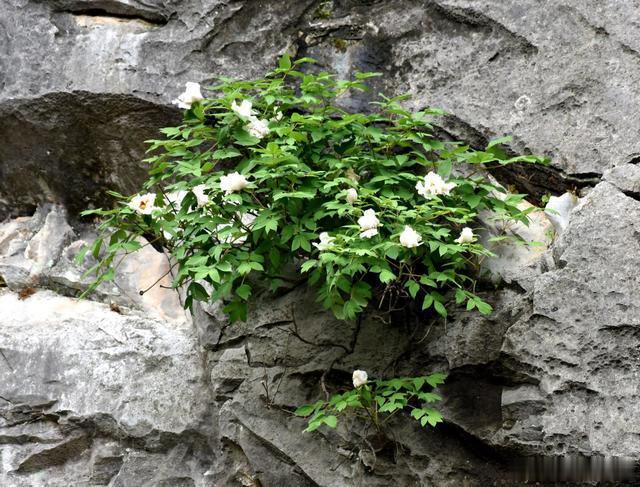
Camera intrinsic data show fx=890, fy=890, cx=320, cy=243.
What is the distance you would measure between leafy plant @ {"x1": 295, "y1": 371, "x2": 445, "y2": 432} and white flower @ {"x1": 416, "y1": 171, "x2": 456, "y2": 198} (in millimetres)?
784

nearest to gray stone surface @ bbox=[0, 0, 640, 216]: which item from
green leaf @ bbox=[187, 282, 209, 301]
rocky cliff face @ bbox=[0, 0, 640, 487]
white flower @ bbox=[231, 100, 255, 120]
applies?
rocky cliff face @ bbox=[0, 0, 640, 487]

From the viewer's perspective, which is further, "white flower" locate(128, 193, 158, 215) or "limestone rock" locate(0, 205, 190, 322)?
"limestone rock" locate(0, 205, 190, 322)

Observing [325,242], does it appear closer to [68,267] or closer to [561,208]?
[561,208]

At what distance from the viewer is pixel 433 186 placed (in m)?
3.71

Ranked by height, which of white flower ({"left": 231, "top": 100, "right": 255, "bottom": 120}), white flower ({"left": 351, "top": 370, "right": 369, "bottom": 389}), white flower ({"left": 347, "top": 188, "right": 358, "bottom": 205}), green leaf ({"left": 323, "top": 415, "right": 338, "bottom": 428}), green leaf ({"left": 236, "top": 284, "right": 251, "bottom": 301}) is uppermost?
white flower ({"left": 231, "top": 100, "right": 255, "bottom": 120})

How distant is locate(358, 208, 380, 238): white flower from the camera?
11.2ft

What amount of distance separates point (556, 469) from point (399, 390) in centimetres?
81

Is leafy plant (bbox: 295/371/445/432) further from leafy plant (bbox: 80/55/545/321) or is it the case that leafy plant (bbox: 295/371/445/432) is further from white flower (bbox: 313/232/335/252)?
white flower (bbox: 313/232/335/252)

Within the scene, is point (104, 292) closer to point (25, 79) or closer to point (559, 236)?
point (25, 79)

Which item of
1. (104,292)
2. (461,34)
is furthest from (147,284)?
(461,34)

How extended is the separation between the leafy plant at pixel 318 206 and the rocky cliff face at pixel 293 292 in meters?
0.30

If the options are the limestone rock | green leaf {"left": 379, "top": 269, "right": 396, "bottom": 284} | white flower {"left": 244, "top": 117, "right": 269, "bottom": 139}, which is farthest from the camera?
the limestone rock

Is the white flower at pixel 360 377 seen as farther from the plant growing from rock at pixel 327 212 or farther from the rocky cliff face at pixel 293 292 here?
the rocky cliff face at pixel 293 292

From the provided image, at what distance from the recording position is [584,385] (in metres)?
3.45
